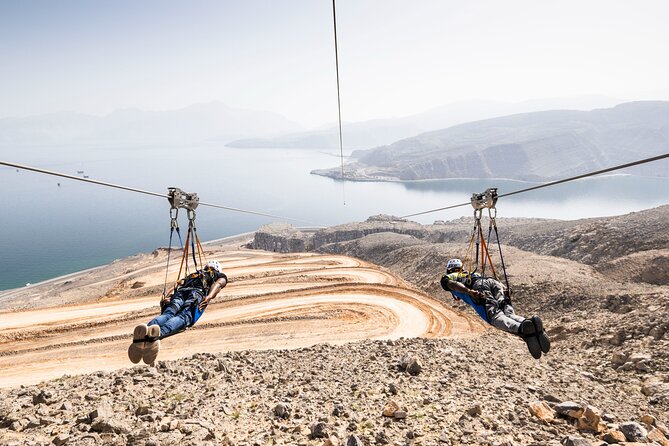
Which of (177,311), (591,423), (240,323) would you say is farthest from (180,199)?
(240,323)

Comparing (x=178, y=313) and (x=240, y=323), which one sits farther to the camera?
(x=240, y=323)

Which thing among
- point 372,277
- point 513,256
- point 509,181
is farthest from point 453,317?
point 509,181

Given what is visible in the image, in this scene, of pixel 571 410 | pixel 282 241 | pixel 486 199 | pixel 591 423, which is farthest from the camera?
pixel 282 241

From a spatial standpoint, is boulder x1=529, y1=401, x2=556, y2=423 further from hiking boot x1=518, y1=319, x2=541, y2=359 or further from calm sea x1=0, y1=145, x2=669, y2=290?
calm sea x1=0, y1=145, x2=669, y2=290

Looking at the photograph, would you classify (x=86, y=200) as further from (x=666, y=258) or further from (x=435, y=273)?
(x=666, y=258)

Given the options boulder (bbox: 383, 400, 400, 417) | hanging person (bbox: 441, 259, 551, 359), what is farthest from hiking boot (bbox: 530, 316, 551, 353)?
boulder (bbox: 383, 400, 400, 417)

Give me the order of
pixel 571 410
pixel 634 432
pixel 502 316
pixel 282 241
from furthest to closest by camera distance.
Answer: pixel 282 241, pixel 502 316, pixel 571 410, pixel 634 432

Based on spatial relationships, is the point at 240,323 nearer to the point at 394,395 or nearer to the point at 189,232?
the point at 189,232
